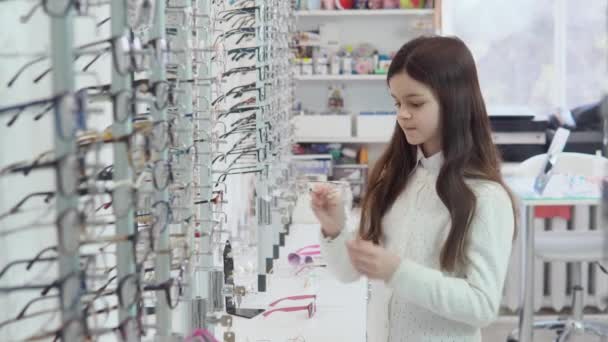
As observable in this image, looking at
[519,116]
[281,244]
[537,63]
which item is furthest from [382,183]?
[537,63]

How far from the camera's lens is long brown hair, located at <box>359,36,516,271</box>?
5.09 feet

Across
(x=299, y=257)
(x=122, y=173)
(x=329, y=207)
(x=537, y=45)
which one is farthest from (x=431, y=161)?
(x=537, y=45)

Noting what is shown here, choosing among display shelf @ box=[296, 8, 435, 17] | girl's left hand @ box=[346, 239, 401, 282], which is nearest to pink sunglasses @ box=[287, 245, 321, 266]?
girl's left hand @ box=[346, 239, 401, 282]

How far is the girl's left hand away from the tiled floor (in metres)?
2.77

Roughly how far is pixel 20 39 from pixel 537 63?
5.17 meters

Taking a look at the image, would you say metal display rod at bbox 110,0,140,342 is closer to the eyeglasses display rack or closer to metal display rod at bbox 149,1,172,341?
the eyeglasses display rack

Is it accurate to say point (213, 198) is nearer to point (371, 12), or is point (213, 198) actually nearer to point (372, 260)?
point (372, 260)

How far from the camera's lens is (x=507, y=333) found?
423 cm

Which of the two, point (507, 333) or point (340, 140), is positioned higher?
point (340, 140)

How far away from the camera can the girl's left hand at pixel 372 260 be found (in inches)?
56.8

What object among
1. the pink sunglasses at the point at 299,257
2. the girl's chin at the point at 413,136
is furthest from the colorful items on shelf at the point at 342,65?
the girl's chin at the point at 413,136

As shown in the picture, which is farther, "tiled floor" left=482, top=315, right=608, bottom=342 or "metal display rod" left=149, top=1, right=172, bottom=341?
"tiled floor" left=482, top=315, right=608, bottom=342

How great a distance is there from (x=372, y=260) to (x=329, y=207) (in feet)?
0.83

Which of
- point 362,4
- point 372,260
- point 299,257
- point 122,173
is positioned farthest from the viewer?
point 362,4
